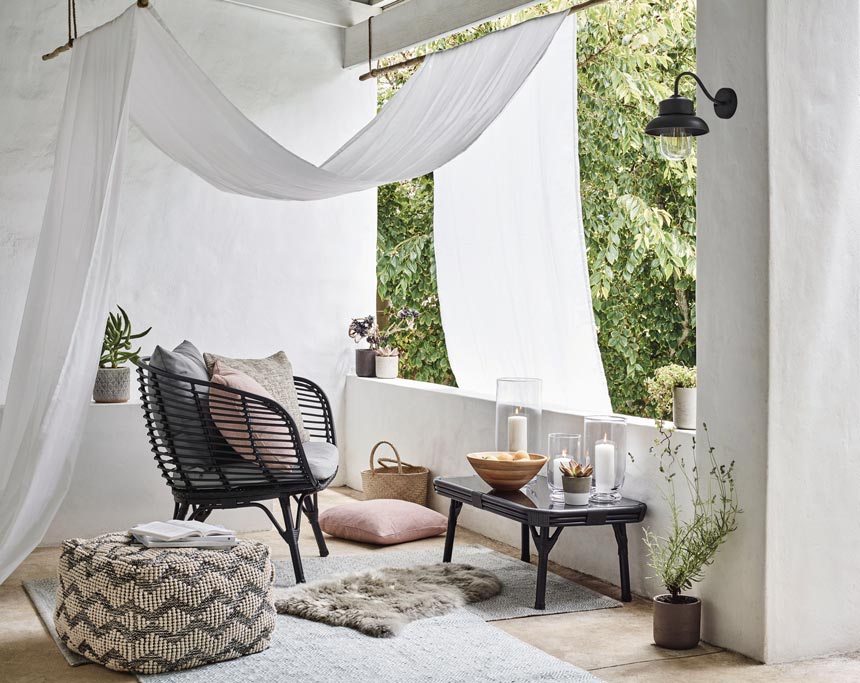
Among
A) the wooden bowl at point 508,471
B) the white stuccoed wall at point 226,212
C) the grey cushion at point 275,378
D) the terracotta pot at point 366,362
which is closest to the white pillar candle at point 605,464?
the wooden bowl at point 508,471

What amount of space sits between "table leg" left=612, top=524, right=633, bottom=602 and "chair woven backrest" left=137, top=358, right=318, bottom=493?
1164 millimetres

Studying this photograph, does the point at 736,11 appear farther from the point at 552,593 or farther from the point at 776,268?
the point at 552,593

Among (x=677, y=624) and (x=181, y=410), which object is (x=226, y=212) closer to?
(x=181, y=410)

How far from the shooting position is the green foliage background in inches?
265

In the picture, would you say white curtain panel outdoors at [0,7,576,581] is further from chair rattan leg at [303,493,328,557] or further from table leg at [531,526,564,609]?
table leg at [531,526,564,609]

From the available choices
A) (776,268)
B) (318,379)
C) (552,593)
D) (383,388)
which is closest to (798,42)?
(776,268)

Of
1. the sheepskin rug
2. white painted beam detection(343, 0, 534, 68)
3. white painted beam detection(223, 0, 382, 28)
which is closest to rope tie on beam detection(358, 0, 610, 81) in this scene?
white painted beam detection(343, 0, 534, 68)

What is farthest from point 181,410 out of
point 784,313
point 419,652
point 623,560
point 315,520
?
point 784,313

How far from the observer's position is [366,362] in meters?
5.78

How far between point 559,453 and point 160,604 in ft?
5.09

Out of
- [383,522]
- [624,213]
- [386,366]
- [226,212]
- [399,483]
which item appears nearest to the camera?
[383,522]

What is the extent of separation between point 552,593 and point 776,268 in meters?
1.48

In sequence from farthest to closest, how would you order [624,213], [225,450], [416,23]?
1. [624,213]
2. [416,23]
3. [225,450]

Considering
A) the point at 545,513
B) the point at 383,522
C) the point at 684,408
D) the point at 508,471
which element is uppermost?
the point at 684,408
